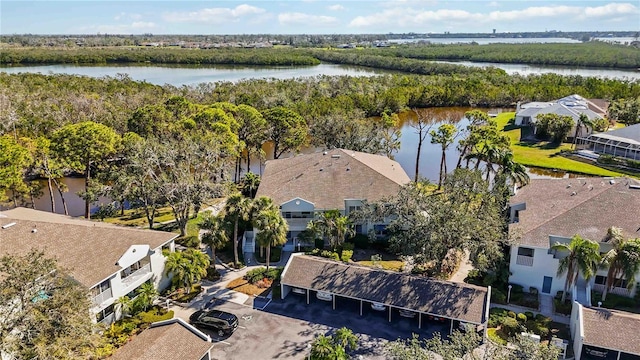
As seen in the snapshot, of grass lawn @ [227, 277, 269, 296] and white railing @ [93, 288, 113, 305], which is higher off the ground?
white railing @ [93, 288, 113, 305]

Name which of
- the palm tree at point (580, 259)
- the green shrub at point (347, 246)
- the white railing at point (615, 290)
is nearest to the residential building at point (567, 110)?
the white railing at point (615, 290)

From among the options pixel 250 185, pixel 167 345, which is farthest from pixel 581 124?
pixel 167 345

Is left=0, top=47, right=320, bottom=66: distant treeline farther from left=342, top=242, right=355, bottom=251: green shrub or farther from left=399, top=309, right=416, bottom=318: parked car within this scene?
left=399, top=309, right=416, bottom=318: parked car

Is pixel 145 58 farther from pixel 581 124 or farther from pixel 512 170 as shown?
pixel 512 170

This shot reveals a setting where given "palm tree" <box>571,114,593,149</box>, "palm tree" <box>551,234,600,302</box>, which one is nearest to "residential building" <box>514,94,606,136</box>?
"palm tree" <box>571,114,593,149</box>

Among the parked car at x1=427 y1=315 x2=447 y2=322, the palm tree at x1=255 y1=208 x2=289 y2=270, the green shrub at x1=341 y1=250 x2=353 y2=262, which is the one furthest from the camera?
the green shrub at x1=341 y1=250 x2=353 y2=262

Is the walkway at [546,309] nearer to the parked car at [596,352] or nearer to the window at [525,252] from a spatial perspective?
the window at [525,252]
